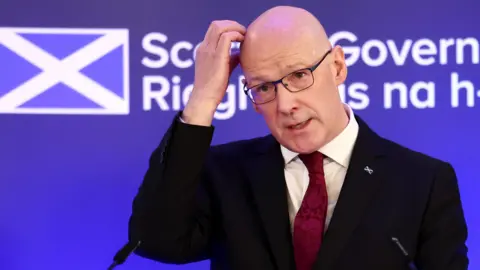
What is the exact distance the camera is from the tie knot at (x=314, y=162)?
1.46m

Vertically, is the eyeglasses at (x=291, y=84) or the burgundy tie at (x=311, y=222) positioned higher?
the eyeglasses at (x=291, y=84)

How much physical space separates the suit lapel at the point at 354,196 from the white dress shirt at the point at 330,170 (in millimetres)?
24

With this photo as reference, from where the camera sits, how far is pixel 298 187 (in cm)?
151

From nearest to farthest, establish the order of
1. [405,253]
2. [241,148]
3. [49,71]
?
[405,253], [241,148], [49,71]

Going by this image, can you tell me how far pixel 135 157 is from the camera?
229cm

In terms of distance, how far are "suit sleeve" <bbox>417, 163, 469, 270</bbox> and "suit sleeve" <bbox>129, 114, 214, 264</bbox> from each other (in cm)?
49

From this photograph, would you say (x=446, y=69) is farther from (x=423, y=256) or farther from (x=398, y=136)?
(x=423, y=256)

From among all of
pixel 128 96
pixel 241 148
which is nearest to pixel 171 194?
pixel 241 148

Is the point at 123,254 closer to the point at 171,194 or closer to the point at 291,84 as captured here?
the point at 171,194

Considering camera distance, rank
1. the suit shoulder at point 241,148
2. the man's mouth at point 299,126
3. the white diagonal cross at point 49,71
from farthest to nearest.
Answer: the white diagonal cross at point 49,71, the suit shoulder at point 241,148, the man's mouth at point 299,126

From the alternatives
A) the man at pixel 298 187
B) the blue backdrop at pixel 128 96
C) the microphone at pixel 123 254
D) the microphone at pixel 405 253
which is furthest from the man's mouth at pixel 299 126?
the blue backdrop at pixel 128 96

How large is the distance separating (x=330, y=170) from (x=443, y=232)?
10.7 inches

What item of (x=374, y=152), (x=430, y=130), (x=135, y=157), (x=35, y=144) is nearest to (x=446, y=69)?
(x=430, y=130)

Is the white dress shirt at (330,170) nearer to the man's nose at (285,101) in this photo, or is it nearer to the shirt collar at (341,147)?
the shirt collar at (341,147)
